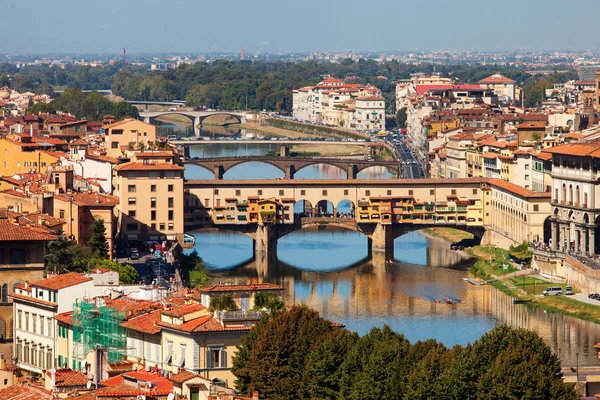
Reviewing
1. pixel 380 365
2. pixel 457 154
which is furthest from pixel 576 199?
pixel 380 365

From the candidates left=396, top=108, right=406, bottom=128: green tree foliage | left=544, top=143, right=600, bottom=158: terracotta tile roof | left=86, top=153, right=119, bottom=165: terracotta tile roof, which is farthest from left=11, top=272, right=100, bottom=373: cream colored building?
left=396, top=108, right=406, bottom=128: green tree foliage

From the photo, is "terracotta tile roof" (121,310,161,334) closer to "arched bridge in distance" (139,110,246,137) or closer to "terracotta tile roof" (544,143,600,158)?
"terracotta tile roof" (544,143,600,158)

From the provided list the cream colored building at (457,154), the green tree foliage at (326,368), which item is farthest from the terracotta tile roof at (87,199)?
the green tree foliage at (326,368)

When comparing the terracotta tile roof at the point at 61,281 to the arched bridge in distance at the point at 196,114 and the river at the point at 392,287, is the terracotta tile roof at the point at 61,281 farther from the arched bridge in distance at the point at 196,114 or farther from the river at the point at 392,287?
the arched bridge in distance at the point at 196,114

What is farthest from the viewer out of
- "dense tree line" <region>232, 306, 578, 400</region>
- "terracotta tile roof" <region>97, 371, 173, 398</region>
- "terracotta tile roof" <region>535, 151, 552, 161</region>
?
"terracotta tile roof" <region>535, 151, 552, 161</region>

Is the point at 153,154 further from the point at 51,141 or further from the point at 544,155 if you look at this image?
the point at 544,155

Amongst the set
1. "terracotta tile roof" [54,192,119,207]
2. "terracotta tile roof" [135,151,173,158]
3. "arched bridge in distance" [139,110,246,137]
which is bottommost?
"arched bridge in distance" [139,110,246,137]

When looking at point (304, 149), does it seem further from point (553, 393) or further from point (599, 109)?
point (553, 393)
